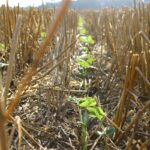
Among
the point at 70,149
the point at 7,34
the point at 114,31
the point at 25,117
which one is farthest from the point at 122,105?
the point at 7,34

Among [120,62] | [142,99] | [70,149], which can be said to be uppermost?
[120,62]

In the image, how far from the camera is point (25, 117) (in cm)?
163

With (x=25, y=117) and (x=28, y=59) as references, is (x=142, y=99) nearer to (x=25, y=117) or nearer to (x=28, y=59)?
(x=25, y=117)

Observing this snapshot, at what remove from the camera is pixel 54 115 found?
1.62 m

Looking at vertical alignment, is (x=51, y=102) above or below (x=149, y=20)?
below

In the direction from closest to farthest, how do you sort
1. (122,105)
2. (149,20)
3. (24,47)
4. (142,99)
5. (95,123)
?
(122,105) → (95,123) → (142,99) → (149,20) → (24,47)

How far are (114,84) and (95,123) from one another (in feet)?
1.65

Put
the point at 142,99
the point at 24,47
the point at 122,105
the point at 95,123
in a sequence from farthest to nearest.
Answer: the point at 24,47
the point at 142,99
the point at 95,123
the point at 122,105

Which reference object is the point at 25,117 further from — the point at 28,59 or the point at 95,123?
the point at 28,59

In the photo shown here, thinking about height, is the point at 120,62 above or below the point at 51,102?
above

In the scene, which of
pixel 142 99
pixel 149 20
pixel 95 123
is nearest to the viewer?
pixel 95 123

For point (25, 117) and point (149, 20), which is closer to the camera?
point (25, 117)

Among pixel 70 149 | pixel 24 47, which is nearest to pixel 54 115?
pixel 70 149

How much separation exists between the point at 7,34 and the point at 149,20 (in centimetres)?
106
